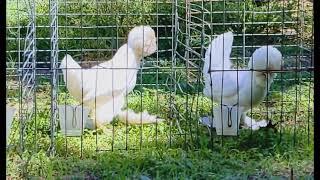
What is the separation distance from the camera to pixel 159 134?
10.0 ft

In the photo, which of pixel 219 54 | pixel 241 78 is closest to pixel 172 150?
pixel 241 78

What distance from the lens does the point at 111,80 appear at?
314 cm

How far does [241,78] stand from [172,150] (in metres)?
0.60

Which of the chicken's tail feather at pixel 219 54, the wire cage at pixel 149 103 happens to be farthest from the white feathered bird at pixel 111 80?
the chicken's tail feather at pixel 219 54

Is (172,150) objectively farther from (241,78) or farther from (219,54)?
(219,54)

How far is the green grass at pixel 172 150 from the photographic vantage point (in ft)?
7.99

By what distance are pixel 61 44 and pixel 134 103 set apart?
3.79 feet

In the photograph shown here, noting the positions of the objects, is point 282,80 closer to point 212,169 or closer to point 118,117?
point 118,117

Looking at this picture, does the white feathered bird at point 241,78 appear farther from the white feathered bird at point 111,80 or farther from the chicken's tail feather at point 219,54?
the white feathered bird at point 111,80

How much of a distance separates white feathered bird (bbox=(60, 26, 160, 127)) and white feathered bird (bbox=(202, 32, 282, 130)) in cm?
36

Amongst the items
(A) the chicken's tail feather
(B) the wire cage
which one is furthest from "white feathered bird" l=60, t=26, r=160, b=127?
(A) the chicken's tail feather

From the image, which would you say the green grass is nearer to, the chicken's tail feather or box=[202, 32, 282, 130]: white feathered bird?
box=[202, 32, 282, 130]: white feathered bird

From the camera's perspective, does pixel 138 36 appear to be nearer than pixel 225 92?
No
